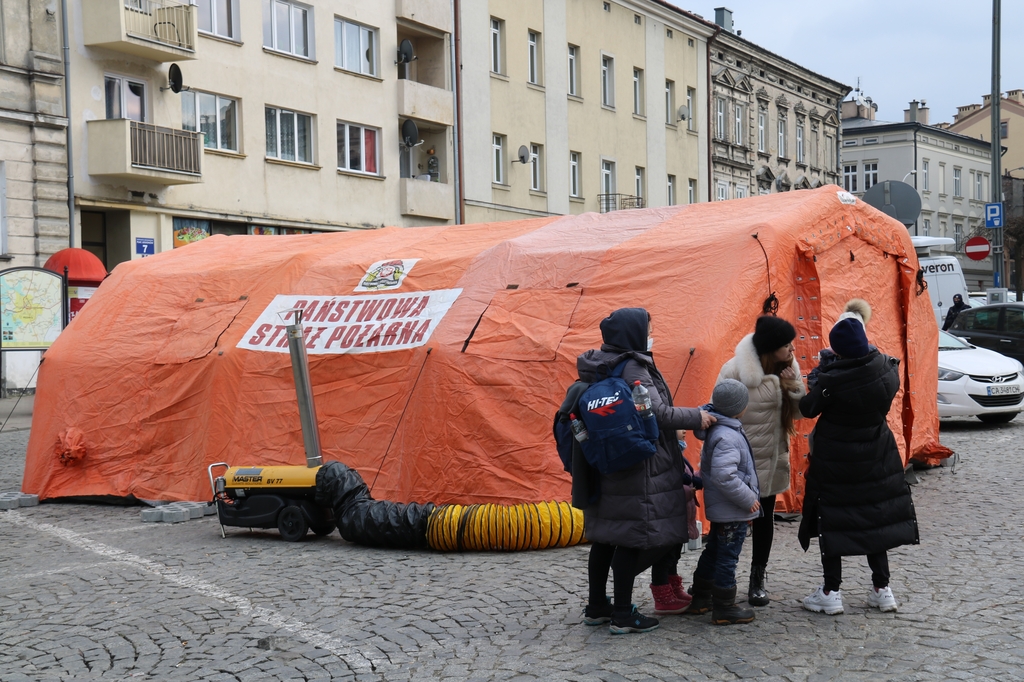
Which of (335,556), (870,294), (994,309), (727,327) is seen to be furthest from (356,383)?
(994,309)

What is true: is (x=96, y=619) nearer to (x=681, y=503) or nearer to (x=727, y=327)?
(x=681, y=503)

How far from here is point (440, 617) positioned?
6.48 metres

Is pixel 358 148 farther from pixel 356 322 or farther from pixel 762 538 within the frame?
pixel 762 538

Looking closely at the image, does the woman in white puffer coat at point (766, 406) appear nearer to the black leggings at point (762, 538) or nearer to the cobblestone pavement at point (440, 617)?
the black leggings at point (762, 538)

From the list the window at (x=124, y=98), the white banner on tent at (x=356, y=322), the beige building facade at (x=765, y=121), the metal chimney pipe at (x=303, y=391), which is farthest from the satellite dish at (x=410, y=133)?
the metal chimney pipe at (x=303, y=391)

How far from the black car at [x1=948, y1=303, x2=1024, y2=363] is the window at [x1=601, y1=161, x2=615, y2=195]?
1944 centimetres

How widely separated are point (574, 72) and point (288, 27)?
1238 cm

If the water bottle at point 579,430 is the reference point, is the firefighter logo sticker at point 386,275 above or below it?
above

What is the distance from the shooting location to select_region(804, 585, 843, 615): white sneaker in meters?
6.25

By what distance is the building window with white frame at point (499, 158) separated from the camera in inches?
1331

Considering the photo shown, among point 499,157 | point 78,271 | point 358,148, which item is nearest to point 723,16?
point 499,157

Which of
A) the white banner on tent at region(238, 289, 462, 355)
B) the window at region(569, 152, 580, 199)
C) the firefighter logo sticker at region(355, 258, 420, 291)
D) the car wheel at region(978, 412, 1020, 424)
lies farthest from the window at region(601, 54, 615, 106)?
the white banner on tent at region(238, 289, 462, 355)

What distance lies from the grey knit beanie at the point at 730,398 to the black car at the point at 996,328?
14.8 m

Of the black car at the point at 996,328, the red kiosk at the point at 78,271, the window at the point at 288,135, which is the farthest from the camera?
the window at the point at 288,135
